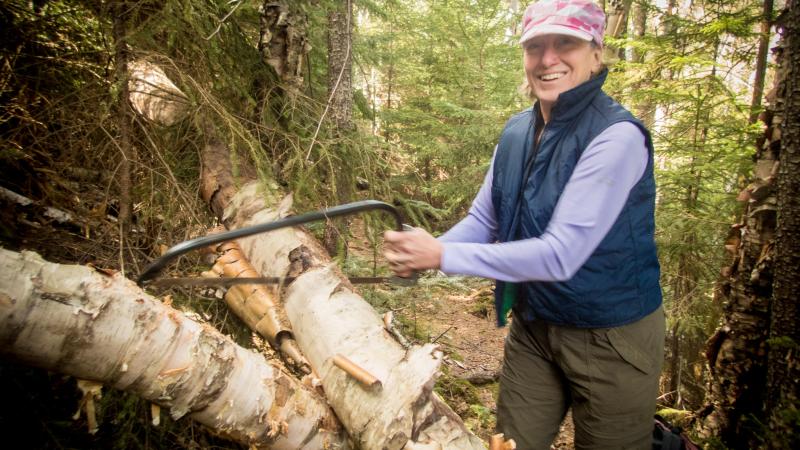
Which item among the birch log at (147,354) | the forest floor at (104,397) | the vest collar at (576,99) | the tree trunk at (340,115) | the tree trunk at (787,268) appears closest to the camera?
the birch log at (147,354)

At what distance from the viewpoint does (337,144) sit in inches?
147

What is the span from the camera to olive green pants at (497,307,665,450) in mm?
1965

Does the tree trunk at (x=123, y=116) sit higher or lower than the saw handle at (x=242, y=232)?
higher

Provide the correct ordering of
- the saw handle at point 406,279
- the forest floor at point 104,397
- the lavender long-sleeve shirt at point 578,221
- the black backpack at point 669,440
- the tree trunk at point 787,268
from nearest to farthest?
the lavender long-sleeve shirt at point 578,221 → the forest floor at point 104,397 → the saw handle at point 406,279 → the black backpack at point 669,440 → the tree trunk at point 787,268

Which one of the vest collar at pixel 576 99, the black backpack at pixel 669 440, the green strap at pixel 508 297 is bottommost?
the black backpack at pixel 669 440

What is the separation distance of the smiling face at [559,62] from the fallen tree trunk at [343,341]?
132 cm

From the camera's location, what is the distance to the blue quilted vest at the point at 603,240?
1810mm

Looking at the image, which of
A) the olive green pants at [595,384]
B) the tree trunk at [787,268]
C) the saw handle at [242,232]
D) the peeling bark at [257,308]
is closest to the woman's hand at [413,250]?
the saw handle at [242,232]

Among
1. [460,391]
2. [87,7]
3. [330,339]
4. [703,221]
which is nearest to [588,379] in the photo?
[330,339]

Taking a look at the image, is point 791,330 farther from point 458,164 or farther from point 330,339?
point 458,164

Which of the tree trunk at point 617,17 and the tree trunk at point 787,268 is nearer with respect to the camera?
the tree trunk at point 787,268

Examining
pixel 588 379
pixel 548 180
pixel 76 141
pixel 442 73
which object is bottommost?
pixel 588 379

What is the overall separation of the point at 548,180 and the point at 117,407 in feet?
8.43

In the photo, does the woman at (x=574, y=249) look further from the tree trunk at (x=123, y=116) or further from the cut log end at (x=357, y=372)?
the tree trunk at (x=123, y=116)
